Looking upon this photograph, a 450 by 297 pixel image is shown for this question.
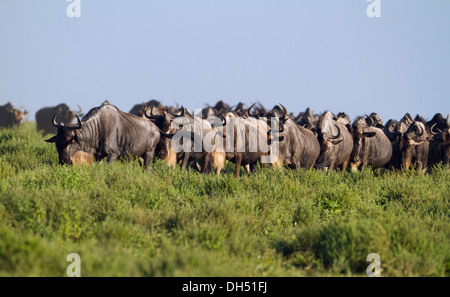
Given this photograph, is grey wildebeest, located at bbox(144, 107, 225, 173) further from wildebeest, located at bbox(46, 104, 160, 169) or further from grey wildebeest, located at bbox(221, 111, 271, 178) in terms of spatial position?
wildebeest, located at bbox(46, 104, 160, 169)

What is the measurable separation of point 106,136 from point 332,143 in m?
5.85

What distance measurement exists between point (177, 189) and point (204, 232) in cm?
290

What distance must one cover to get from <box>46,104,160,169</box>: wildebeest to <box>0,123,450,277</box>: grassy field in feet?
3.54

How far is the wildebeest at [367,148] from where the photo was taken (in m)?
15.9

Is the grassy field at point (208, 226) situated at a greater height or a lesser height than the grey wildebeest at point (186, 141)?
lesser

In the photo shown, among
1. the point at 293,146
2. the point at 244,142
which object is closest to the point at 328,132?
the point at 293,146

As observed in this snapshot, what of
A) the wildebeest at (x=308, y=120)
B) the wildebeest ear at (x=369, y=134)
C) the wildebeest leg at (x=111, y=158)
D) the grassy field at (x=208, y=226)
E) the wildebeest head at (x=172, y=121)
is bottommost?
the grassy field at (x=208, y=226)

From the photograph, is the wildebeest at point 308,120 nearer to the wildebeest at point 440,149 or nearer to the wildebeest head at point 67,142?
the wildebeest at point 440,149

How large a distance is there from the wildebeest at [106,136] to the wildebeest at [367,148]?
5.88 m

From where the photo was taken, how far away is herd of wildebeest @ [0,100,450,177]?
12.1 metres

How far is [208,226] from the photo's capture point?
23.9ft

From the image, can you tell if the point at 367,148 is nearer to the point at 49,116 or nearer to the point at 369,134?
the point at 369,134

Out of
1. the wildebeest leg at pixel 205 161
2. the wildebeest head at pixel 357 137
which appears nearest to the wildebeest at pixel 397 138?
the wildebeest head at pixel 357 137

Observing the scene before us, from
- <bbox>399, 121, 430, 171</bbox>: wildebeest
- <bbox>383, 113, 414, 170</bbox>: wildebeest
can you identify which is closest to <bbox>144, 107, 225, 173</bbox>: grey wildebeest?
<bbox>399, 121, 430, 171</bbox>: wildebeest
